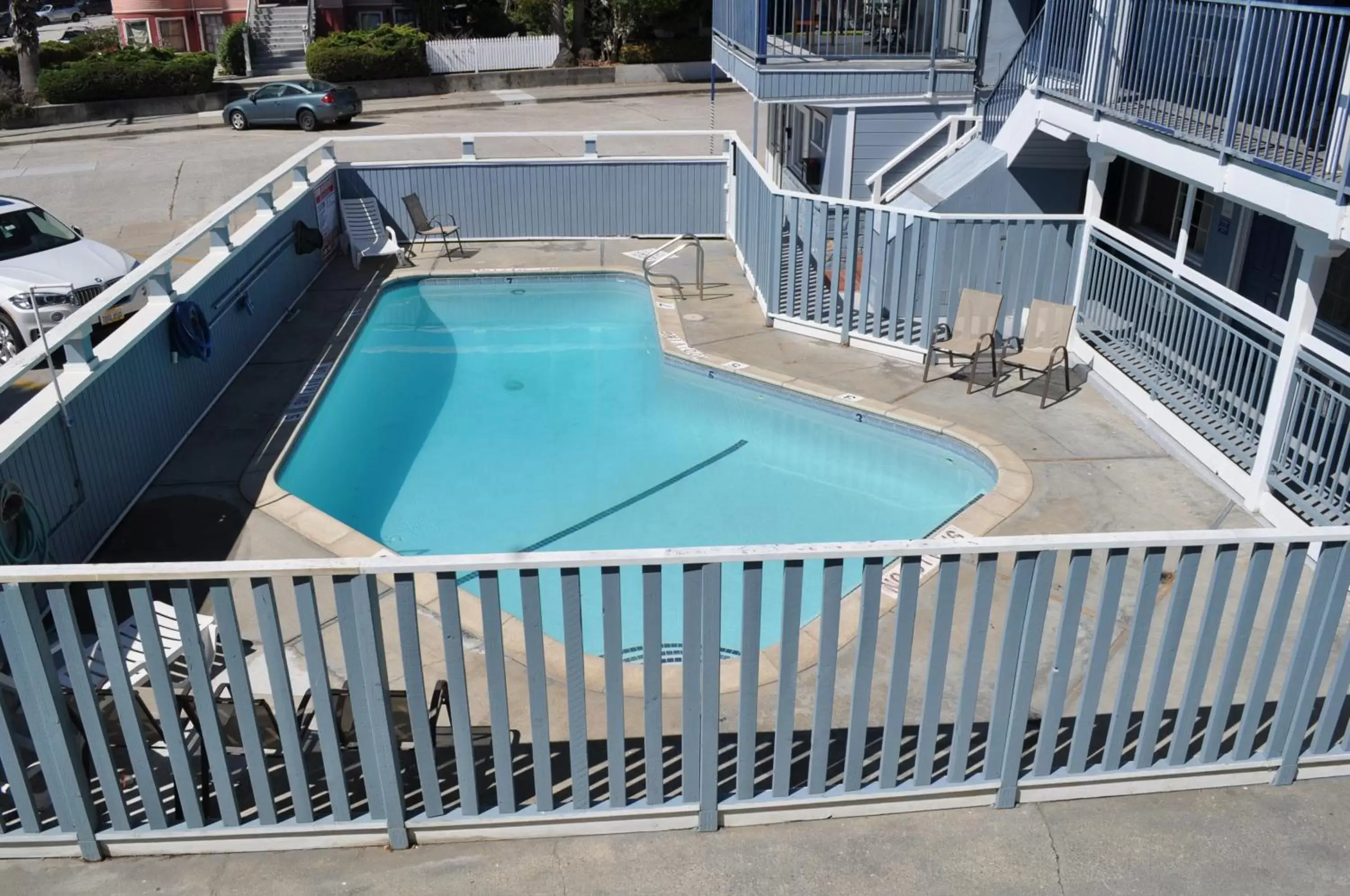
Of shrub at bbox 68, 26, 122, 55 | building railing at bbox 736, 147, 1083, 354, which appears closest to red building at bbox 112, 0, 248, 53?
shrub at bbox 68, 26, 122, 55

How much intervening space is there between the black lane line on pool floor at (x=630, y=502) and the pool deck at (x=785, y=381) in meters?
1.11

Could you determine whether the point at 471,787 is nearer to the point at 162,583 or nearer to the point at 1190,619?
the point at 162,583

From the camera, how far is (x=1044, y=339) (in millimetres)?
11469

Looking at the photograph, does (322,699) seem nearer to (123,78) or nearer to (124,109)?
(124,109)

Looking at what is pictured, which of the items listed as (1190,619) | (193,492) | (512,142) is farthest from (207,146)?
(1190,619)

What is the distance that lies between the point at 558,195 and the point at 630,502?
8876mm

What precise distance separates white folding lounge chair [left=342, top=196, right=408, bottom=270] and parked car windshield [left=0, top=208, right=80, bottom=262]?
4.18 meters

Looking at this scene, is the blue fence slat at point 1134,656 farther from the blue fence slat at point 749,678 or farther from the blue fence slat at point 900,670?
the blue fence slat at point 749,678

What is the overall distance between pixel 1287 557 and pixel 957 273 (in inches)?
302

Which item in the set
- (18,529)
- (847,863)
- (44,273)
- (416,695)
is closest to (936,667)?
(847,863)

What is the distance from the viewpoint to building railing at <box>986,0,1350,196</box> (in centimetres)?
777

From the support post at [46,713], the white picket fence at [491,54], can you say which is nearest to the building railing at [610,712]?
the support post at [46,713]

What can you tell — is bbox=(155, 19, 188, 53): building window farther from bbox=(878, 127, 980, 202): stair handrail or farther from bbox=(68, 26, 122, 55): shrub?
bbox=(878, 127, 980, 202): stair handrail

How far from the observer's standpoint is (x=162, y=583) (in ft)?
25.1
